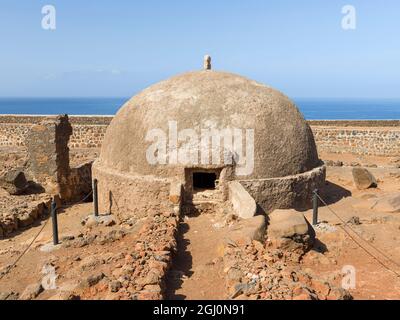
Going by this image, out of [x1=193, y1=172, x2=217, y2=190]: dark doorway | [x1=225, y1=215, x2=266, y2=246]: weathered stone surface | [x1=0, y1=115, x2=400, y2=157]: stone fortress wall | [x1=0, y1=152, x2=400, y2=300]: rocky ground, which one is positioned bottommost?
[x1=0, y1=152, x2=400, y2=300]: rocky ground

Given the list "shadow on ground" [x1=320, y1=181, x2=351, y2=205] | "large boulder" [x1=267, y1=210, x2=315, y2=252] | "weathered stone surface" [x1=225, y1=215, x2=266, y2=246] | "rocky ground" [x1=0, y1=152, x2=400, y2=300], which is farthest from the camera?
"shadow on ground" [x1=320, y1=181, x2=351, y2=205]

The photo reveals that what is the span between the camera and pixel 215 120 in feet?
28.0

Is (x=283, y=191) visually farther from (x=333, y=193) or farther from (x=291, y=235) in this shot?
(x=333, y=193)

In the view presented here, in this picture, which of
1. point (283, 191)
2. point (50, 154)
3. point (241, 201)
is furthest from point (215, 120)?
point (50, 154)

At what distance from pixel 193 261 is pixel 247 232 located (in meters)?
1.07

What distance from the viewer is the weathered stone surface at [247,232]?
630 centimetres

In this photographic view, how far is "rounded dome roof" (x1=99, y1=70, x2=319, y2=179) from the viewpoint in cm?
859

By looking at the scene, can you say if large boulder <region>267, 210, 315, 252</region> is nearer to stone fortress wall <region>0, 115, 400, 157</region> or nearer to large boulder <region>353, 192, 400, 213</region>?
large boulder <region>353, 192, 400, 213</region>

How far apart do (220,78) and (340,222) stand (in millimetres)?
4628

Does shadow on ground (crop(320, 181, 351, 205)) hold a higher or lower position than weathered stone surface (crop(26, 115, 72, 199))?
lower

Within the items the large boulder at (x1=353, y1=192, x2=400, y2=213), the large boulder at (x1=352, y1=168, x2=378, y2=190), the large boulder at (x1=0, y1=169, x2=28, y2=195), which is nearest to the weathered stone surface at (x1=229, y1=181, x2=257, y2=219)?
the large boulder at (x1=353, y1=192, x2=400, y2=213)

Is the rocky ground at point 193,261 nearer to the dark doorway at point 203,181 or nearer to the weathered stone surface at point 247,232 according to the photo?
the weathered stone surface at point 247,232

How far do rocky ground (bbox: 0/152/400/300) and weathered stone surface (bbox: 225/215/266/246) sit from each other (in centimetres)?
10

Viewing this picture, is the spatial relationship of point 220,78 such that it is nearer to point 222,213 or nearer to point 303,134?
point 303,134
